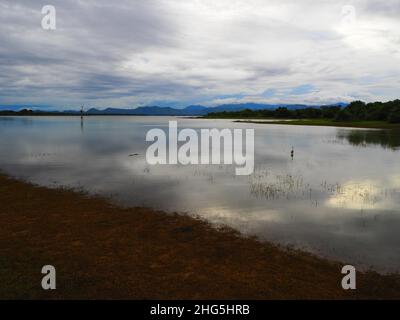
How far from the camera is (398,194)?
81.9ft

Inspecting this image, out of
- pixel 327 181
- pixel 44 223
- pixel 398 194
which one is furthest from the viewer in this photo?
pixel 327 181

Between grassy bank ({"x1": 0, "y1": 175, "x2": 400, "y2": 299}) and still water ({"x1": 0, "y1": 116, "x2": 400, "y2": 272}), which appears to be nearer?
grassy bank ({"x1": 0, "y1": 175, "x2": 400, "y2": 299})

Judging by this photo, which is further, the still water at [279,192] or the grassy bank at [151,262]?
the still water at [279,192]

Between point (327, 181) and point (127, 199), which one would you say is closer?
point (127, 199)

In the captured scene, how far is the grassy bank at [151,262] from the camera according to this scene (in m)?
10.9

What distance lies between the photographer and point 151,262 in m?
13.1

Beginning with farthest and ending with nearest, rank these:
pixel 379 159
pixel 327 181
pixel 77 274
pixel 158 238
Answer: pixel 379 159 < pixel 327 181 < pixel 158 238 < pixel 77 274

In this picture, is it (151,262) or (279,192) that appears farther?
(279,192)

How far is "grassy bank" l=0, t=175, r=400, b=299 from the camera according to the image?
10.9 m

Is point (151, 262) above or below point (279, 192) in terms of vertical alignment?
below
